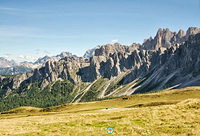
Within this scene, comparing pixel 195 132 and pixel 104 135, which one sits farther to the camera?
pixel 104 135

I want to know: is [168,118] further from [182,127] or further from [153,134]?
[153,134]

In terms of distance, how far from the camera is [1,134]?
32.2 m

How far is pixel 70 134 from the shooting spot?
90.0ft

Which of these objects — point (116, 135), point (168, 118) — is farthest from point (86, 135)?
point (168, 118)

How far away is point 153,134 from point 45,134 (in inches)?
700

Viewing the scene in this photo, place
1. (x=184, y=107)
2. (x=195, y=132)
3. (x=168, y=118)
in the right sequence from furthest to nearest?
(x=184, y=107) → (x=168, y=118) → (x=195, y=132)

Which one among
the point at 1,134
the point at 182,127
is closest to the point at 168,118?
the point at 182,127

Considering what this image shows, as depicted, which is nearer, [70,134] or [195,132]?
[195,132]

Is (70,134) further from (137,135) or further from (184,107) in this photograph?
(184,107)

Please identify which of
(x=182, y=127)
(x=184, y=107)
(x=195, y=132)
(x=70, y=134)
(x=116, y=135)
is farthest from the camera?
(x=184, y=107)

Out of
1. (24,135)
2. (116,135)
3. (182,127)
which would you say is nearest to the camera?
(116,135)

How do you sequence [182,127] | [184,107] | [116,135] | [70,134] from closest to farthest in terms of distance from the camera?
[116,135]
[182,127]
[70,134]
[184,107]

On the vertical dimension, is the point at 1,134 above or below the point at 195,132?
below

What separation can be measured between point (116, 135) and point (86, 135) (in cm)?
476
